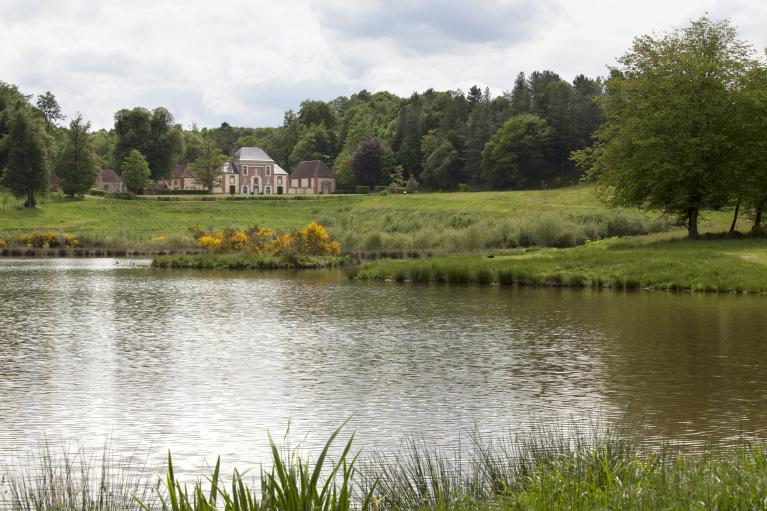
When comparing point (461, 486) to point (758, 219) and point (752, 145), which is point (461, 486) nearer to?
point (752, 145)

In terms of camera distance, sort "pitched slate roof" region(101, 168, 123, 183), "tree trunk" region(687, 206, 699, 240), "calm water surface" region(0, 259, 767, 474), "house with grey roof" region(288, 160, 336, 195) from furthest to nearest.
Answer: "house with grey roof" region(288, 160, 336, 195), "pitched slate roof" region(101, 168, 123, 183), "tree trunk" region(687, 206, 699, 240), "calm water surface" region(0, 259, 767, 474)

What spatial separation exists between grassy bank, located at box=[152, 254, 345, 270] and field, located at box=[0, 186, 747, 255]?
5.86 metres

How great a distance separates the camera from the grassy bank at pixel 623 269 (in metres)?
40.5

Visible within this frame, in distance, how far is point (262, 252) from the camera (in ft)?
193

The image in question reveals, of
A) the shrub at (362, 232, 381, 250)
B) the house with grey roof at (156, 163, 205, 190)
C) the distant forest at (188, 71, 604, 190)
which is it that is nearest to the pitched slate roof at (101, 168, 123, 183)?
the house with grey roof at (156, 163, 205, 190)

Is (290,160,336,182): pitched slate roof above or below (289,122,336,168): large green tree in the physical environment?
below

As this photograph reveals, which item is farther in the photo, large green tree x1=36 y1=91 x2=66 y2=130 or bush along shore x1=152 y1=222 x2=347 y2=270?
large green tree x1=36 y1=91 x2=66 y2=130

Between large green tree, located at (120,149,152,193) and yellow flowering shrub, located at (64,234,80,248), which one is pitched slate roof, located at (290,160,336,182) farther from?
yellow flowering shrub, located at (64,234,80,248)

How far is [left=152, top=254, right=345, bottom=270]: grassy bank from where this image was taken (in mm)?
56781

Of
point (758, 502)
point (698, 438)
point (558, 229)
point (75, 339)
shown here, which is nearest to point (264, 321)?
point (75, 339)

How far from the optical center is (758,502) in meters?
8.12

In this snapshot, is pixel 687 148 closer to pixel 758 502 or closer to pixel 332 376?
pixel 332 376

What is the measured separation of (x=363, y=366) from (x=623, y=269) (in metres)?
24.5

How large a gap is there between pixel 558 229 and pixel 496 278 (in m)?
20.3
